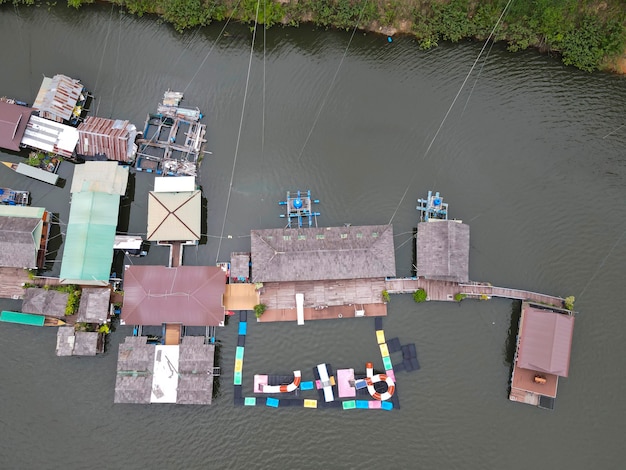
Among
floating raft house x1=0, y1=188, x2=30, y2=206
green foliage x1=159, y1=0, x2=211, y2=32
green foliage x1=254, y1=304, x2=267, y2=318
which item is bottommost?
green foliage x1=254, y1=304, x2=267, y2=318

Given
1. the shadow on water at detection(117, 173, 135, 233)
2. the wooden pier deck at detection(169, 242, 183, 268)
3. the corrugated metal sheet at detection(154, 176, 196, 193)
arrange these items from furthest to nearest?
the shadow on water at detection(117, 173, 135, 233)
the corrugated metal sheet at detection(154, 176, 196, 193)
the wooden pier deck at detection(169, 242, 183, 268)

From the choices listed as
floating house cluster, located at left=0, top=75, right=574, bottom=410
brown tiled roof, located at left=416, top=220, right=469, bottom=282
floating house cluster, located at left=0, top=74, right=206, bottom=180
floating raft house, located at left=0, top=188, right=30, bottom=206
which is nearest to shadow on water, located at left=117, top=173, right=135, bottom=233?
floating house cluster, located at left=0, top=75, right=574, bottom=410

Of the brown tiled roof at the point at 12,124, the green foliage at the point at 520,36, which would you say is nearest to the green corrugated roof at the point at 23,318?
the brown tiled roof at the point at 12,124

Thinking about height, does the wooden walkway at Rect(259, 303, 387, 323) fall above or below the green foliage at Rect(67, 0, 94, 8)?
below

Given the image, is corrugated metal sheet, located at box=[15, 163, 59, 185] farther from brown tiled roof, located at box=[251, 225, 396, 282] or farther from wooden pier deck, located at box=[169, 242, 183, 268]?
brown tiled roof, located at box=[251, 225, 396, 282]

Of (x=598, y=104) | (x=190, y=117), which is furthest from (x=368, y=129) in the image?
(x=598, y=104)

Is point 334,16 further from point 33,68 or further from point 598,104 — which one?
point 33,68

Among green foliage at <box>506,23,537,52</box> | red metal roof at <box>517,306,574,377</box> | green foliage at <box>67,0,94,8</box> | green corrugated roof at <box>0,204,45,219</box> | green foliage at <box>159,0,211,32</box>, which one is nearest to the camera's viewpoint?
red metal roof at <box>517,306,574,377</box>
